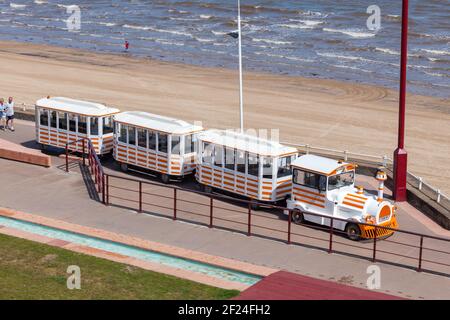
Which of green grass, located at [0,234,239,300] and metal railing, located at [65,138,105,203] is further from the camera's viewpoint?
metal railing, located at [65,138,105,203]

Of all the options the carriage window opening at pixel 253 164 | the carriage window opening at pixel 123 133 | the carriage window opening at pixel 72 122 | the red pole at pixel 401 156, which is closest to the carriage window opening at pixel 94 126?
the carriage window opening at pixel 72 122

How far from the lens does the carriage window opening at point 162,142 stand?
26531 millimetres

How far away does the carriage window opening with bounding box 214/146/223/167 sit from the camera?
25.1 m

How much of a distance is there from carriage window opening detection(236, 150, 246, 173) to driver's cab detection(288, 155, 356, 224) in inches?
72.6

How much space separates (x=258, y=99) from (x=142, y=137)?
18.4m

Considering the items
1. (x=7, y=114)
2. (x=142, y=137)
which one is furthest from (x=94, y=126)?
(x=7, y=114)

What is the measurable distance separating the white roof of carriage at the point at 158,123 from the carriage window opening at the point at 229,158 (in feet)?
6.68

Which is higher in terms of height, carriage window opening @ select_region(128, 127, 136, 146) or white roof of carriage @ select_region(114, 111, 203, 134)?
white roof of carriage @ select_region(114, 111, 203, 134)

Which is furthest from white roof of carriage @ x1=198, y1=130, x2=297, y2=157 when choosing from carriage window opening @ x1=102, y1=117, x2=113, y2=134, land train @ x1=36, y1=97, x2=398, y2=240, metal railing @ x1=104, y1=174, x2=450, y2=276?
carriage window opening @ x1=102, y1=117, x2=113, y2=134

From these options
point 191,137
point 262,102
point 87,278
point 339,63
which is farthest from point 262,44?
point 87,278

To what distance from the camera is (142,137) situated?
27.1m

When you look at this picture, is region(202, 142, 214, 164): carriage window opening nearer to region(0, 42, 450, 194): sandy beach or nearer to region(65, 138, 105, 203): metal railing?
region(65, 138, 105, 203): metal railing

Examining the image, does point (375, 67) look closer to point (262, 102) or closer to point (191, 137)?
point (262, 102)

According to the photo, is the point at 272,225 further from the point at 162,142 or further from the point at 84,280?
the point at 84,280
